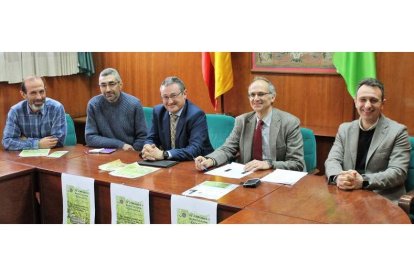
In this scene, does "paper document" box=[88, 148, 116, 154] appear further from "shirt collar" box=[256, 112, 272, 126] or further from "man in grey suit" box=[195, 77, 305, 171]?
"shirt collar" box=[256, 112, 272, 126]

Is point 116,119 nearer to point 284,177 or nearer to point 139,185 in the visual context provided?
point 139,185

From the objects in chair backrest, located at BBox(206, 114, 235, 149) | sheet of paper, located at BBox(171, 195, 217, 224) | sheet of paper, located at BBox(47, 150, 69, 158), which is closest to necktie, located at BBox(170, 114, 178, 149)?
chair backrest, located at BBox(206, 114, 235, 149)

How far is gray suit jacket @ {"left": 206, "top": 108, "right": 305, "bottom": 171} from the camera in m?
2.99

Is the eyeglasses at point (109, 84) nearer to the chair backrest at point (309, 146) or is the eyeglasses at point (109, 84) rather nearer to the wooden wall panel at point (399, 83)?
A: the chair backrest at point (309, 146)

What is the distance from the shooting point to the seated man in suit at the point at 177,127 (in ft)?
10.2

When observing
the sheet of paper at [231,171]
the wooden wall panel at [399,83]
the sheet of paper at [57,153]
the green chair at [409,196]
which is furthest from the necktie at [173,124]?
the wooden wall panel at [399,83]

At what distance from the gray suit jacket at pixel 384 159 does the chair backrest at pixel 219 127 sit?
1.02 m

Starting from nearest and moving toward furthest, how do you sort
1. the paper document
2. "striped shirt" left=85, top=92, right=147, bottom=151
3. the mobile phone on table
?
the mobile phone on table
the paper document
"striped shirt" left=85, top=92, right=147, bottom=151

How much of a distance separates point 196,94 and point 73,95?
1.65m

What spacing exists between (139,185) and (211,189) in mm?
410

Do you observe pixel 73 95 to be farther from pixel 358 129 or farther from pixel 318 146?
pixel 358 129

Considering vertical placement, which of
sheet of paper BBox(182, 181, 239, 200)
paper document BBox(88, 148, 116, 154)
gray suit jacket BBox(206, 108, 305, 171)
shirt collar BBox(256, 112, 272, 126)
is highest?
shirt collar BBox(256, 112, 272, 126)

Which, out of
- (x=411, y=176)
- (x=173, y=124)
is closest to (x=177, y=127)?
(x=173, y=124)

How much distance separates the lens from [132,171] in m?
2.87
